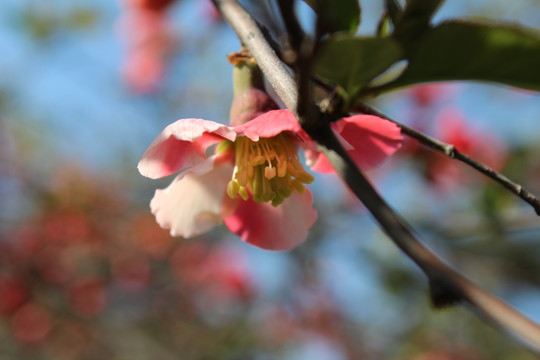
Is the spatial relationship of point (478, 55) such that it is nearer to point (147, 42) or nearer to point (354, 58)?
point (354, 58)

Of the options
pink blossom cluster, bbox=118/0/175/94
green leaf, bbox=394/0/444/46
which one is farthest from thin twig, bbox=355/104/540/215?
pink blossom cluster, bbox=118/0/175/94

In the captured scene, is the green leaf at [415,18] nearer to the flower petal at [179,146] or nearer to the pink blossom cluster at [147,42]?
the flower petal at [179,146]

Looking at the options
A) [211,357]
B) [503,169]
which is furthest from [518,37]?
[211,357]

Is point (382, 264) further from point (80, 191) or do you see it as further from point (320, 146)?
point (320, 146)

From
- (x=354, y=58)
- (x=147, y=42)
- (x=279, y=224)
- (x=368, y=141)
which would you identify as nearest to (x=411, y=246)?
(x=354, y=58)

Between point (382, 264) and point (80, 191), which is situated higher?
point (80, 191)

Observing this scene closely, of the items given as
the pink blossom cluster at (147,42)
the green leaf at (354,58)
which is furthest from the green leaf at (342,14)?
the pink blossom cluster at (147,42)

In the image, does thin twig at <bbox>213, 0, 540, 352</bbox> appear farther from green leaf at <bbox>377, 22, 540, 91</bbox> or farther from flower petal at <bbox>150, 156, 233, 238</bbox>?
flower petal at <bbox>150, 156, 233, 238</bbox>
